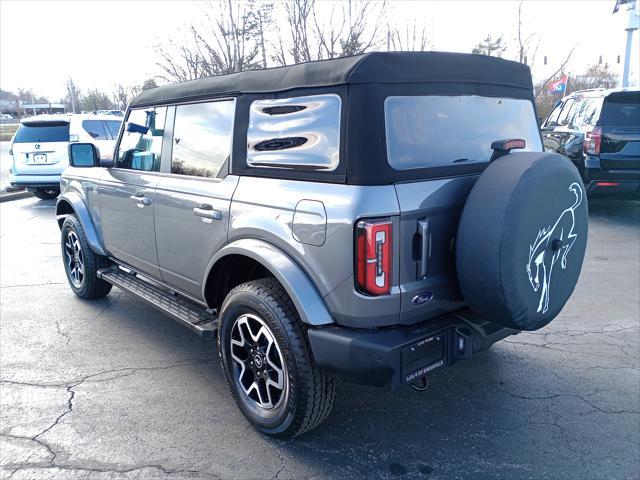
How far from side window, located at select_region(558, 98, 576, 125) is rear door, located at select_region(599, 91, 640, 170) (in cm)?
137

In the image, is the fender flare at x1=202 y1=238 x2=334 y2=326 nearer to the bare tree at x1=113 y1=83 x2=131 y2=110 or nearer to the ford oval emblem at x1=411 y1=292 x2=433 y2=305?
the ford oval emblem at x1=411 y1=292 x2=433 y2=305

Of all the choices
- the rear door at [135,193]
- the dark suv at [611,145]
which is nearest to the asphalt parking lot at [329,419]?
the rear door at [135,193]

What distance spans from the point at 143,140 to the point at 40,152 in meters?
8.94

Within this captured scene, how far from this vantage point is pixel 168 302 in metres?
4.08

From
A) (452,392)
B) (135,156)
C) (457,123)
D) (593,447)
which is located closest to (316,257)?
(457,123)

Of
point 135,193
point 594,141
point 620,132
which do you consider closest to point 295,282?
point 135,193

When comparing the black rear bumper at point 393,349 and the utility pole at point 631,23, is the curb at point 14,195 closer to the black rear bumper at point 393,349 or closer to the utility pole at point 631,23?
the black rear bumper at point 393,349

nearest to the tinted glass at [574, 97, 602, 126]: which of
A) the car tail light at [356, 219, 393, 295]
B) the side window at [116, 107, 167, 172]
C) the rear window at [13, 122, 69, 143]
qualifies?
the side window at [116, 107, 167, 172]

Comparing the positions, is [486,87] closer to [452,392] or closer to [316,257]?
[316,257]

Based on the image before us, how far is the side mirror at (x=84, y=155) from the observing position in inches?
191

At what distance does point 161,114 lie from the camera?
420 cm

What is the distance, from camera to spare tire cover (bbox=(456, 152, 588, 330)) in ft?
8.35

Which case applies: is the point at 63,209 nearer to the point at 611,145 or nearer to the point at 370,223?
the point at 370,223

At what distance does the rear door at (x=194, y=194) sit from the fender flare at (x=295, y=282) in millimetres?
421
